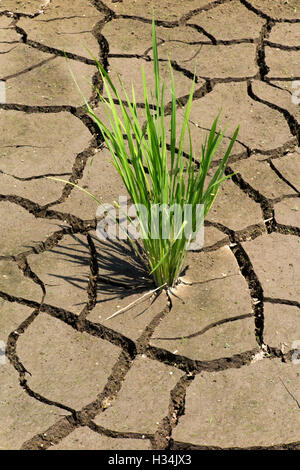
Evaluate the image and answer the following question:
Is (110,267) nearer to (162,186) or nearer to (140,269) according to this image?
(140,269)

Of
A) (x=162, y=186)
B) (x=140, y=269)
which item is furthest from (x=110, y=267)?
(x=162, y=186)

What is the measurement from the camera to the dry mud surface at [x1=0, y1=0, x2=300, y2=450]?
7.91 ft

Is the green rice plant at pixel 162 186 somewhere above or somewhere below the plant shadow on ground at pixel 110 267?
above

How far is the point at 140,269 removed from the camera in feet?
9.22

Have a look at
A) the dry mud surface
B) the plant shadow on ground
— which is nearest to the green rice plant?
the plant shadow on ground

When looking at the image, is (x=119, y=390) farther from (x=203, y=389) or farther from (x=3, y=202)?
(x=3, y=202)

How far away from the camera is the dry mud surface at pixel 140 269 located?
241cm

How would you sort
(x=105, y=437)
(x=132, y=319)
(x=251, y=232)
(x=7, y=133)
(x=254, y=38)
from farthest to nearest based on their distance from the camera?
(x=254, y=38), (x=7, y=133), (x=251, y=232), (x=132, y=319), (x=105, y=437)

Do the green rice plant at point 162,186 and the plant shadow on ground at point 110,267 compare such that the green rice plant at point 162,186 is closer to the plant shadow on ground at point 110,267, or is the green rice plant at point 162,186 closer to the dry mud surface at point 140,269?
the plant shadow on ground at point 110,267

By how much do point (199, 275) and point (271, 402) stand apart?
555 mm

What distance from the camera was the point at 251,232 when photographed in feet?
9.72

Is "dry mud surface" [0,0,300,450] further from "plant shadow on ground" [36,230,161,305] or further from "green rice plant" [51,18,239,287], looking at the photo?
"green rice plant" [51,18,239,287]

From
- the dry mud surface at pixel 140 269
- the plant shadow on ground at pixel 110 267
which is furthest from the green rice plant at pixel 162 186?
the dry mud surface at pixel 140 269

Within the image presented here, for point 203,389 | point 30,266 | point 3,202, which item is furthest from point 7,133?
point 203,389
